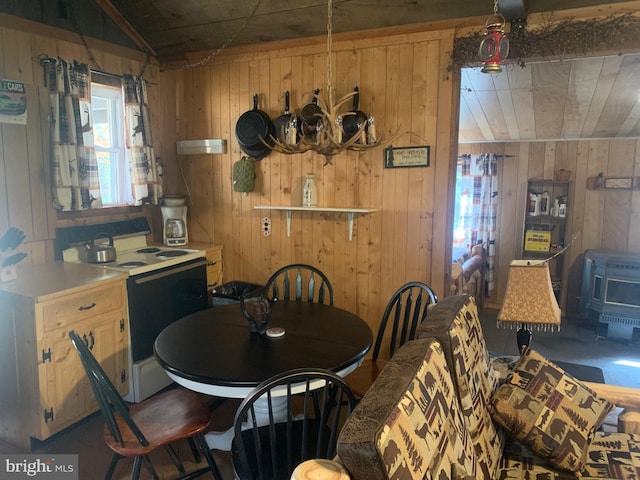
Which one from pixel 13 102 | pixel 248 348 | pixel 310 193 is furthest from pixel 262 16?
pixel 248 348

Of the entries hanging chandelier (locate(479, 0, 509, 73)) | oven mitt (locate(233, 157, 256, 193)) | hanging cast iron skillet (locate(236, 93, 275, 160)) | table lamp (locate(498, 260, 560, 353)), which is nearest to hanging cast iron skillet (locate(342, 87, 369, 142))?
hanging cast iron skillet (locate(236, 93, 275, 160))

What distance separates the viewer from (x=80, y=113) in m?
3.00

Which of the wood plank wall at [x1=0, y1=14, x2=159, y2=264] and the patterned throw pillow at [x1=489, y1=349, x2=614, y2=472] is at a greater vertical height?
the wood plank wall at [x1=0, y1=14, x2=159, y2=264]

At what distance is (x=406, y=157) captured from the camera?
3.05m

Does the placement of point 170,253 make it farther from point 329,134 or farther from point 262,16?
point 262,16

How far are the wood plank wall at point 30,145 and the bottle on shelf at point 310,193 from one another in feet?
5.27

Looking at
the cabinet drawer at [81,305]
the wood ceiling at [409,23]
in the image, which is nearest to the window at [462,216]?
the wood ceiling at [409,23]

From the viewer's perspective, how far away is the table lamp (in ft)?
7.29

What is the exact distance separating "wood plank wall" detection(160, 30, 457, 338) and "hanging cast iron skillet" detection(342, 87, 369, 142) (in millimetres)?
50

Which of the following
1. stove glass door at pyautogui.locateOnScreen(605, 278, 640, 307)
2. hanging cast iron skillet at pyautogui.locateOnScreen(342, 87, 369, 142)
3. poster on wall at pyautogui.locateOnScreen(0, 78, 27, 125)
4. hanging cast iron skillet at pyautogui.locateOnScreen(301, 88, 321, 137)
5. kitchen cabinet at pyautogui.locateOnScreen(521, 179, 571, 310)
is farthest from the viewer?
kitchen cabinet at pyautogui.locateOnScreen(521, 179, 571, 310)

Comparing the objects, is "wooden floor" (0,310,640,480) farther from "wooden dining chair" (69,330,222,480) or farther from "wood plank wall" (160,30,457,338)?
"wood plank wall" (160,30,457,338)

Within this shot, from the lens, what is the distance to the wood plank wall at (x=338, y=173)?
9.82 feet

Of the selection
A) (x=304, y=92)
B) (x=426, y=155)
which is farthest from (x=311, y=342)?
(x=304, y=92)

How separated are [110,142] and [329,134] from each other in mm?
1808
